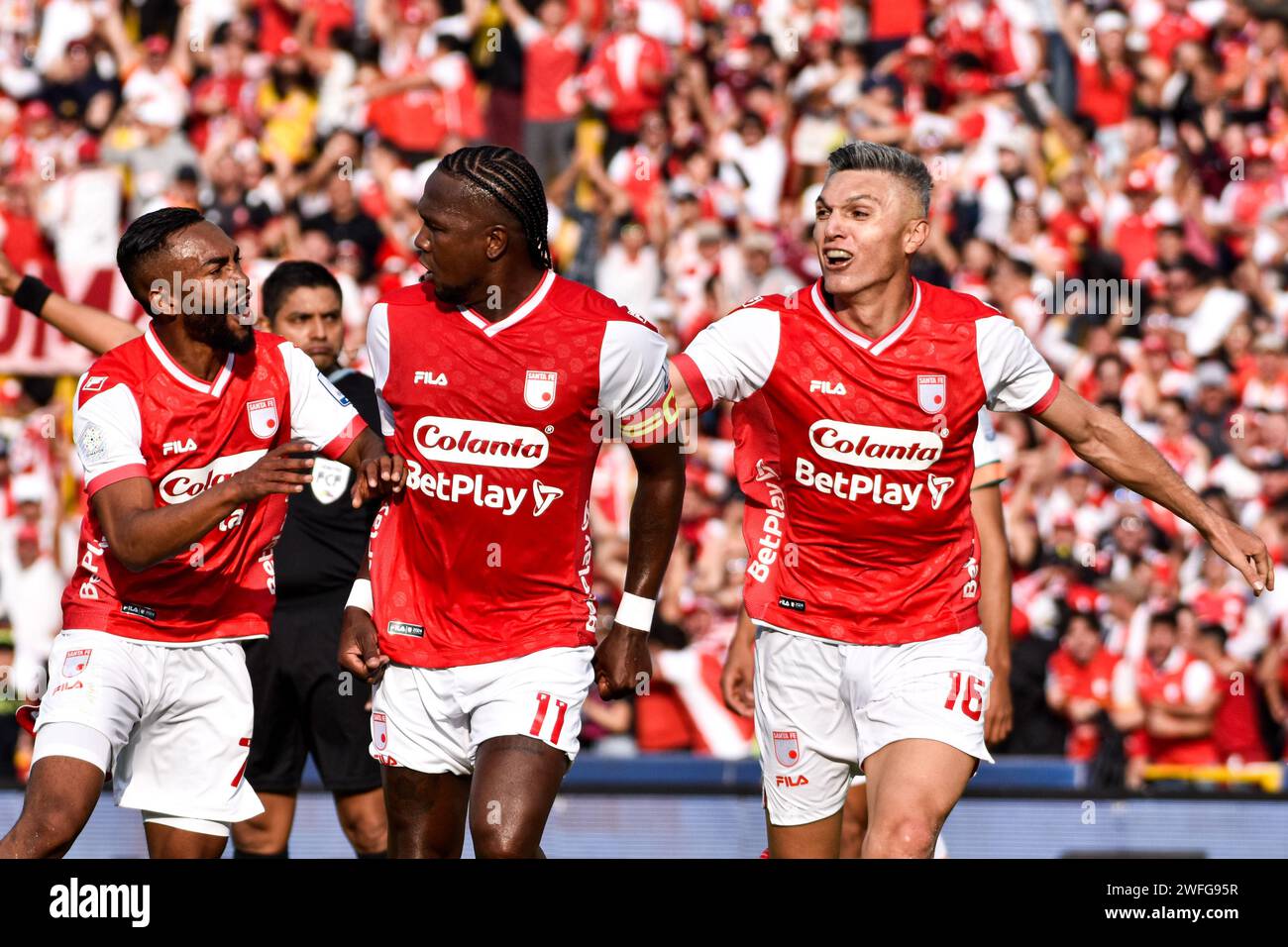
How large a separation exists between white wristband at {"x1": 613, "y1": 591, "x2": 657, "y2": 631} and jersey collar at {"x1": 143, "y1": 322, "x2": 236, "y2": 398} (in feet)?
5.01

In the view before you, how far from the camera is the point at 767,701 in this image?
264 inches

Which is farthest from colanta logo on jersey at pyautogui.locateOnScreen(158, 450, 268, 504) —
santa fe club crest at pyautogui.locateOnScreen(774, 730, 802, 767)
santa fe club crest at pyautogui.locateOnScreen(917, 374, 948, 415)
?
santa fe club crest at pyautogui.locateOnScreen(917, 374, 948, 415)

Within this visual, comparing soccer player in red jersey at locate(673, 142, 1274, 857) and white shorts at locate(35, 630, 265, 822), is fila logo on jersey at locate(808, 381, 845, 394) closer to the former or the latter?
soccer player in red jersey at locate(673, 142, 1274, 857)

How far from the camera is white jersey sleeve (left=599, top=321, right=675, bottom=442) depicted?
6.08 m

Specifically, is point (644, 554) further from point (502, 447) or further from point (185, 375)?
point (185, 375)

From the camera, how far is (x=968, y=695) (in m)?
6.34

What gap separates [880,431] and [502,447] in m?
1.28

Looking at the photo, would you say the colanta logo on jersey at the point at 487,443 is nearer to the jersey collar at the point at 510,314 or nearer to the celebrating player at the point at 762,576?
the jersey collar at the point at 510,314

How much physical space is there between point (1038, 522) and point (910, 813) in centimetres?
748

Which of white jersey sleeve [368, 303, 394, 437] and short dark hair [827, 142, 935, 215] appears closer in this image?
white jersey sleeve [368, 303, 394, 437]

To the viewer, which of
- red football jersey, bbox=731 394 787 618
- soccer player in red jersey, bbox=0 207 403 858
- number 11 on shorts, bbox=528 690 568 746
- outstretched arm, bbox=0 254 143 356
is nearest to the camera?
number 11 on shorts, bbox=528 690 568 746

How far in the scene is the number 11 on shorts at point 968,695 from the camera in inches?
248

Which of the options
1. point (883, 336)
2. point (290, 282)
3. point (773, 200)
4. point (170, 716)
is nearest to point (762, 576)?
point (883, 336)
